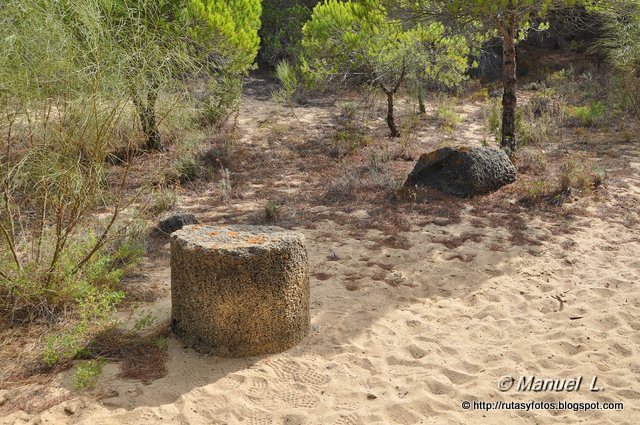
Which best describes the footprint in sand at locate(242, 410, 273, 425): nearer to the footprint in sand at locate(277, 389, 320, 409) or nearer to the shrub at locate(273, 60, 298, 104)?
the footprint in sand at locate(277, 389, 320, 409)

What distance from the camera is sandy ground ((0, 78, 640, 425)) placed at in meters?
3.51

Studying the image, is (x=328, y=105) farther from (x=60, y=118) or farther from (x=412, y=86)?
(x=60, y=118)

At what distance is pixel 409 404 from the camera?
11.8 ft

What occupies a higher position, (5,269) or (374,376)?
(5,269)

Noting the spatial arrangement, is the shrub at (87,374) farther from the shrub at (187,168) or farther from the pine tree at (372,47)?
the pine tree at (372,47)

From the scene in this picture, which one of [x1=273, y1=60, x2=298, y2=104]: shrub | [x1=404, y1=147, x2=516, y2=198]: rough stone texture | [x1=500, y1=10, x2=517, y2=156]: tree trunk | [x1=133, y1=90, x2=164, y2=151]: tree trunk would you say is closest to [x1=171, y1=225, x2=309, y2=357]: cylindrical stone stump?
[x1=133, y1=90, x2=164, y2=151]: tree trunk

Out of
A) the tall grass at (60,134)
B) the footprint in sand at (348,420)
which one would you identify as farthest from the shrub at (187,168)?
the footprint in sand at (348,420)

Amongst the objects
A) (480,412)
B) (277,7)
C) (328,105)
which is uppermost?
(277,7)

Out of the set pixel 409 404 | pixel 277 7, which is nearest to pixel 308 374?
pixel 409 404

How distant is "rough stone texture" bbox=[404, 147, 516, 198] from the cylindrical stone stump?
400 cm

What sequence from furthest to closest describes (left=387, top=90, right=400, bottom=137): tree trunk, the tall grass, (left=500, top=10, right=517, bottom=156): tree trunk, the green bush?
the green bush
(left=387, top=90, right=400, bottom=137): tree trunk
(left=500, top=10, right=517, bottom=156): tree trunk
the tall grass

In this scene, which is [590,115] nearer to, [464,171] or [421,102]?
[421,102]

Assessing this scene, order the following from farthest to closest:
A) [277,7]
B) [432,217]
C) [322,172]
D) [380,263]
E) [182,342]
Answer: [277,7] → [322,172] → [432,217] → [380,263] → [182,342]

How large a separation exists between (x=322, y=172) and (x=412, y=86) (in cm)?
467
